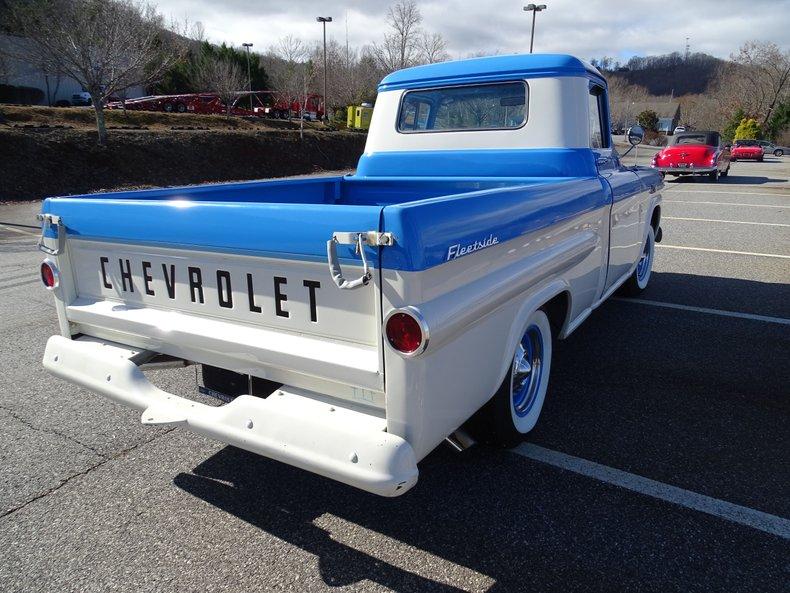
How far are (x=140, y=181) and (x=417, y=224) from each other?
1812 centimetres

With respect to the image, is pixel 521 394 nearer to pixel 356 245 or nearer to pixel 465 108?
pixel 356 245

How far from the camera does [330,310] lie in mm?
2107

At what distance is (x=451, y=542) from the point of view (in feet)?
7.64

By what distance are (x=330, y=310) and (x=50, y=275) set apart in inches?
66.3

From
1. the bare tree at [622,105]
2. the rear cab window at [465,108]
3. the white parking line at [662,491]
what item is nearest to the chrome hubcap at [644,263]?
the rear cab window at [465,108]

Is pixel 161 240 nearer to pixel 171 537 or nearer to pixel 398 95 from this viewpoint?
pixel 171 537

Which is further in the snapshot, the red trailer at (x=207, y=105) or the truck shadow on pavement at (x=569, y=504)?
the red trailer at (x=207, y=105)

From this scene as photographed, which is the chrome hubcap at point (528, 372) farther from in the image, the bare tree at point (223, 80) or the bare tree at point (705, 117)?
the bare tree at point (705, 117)

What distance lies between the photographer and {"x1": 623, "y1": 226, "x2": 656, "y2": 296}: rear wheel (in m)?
5.80

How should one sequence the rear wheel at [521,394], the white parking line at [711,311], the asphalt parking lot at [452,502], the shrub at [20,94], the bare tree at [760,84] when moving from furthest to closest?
the bare tree at [760,84] < the shrub at [20,94] < the white parking line at [711,311] < the rear wheel at [521,394] < the asphalt parking lot at [452,502]

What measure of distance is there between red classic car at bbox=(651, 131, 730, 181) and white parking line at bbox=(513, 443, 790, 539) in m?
18.2

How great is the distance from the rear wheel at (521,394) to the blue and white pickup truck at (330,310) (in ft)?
0.04

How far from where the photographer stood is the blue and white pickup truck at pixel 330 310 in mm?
1900

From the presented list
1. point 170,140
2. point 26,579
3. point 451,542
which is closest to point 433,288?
point 451,542
